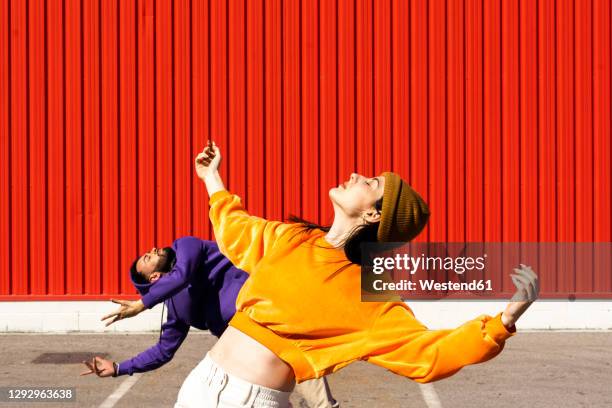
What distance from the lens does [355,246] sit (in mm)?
3844

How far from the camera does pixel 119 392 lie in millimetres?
10047

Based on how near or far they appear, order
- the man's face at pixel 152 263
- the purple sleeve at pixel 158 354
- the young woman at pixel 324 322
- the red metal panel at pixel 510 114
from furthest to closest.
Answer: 1. the red metal panel at pixel 510 114
2. the man's face at pixel 152 263
3. the purple sleeve at pixel 158 354
4. the young woman at pixel 324 322

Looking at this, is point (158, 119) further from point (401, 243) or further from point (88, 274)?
point (401, 243)

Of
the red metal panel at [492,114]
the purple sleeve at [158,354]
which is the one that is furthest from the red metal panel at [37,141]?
the purple sleeve at [158,354]

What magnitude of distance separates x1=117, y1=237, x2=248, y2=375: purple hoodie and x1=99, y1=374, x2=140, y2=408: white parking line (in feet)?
10.00

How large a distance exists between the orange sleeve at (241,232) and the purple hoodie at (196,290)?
6.79ft

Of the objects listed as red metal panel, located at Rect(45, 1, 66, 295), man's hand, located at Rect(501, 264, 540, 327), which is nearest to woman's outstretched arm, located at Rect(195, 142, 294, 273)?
man's hand, located at Rect(501, 264, 540, 327)

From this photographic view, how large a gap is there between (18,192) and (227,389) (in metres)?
11.2

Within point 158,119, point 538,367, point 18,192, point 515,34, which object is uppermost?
point 515,34

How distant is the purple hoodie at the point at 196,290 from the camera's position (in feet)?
20.7

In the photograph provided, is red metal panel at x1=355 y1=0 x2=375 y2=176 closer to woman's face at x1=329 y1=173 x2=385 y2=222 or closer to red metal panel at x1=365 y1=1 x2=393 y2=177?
red metal panel at x1=365 y1=1 x2=393 y2=177

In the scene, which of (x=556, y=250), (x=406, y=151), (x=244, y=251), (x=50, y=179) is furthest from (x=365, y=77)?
(x=244, y=251)

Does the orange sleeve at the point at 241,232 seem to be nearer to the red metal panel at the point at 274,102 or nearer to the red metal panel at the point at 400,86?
the red metal panel at the point at 274,102

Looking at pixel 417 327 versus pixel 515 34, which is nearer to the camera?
pixel 417 327
